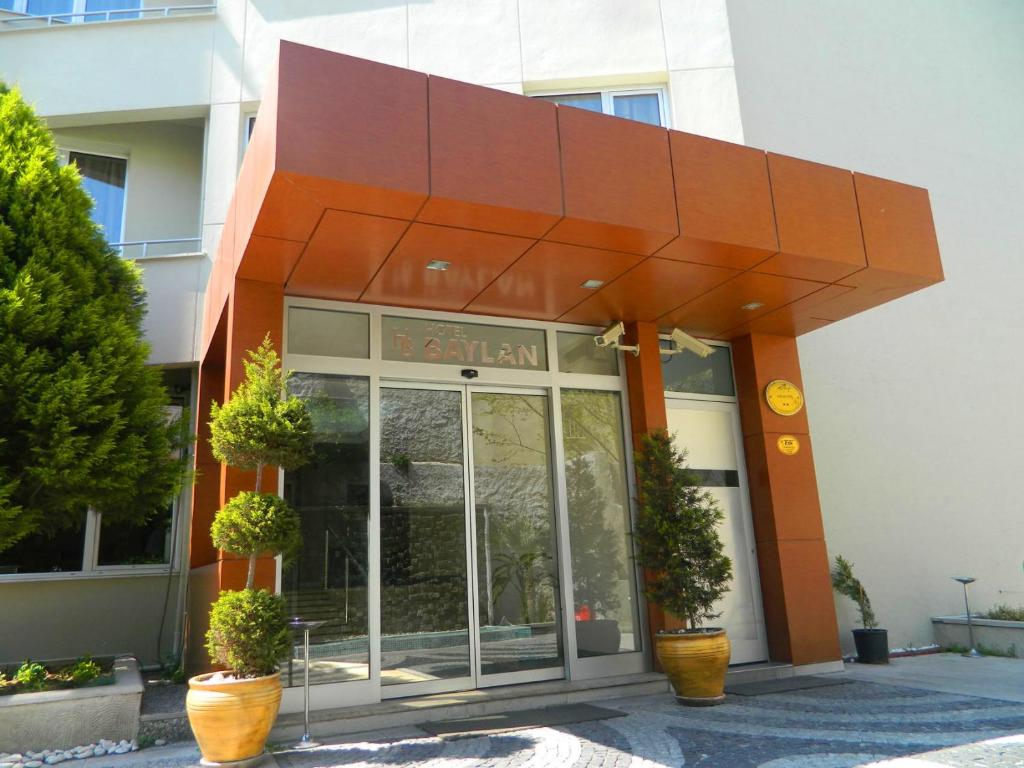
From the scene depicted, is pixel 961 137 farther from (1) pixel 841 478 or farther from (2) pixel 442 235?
(2) pixel 442 235

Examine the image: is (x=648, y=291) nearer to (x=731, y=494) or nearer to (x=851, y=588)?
(x=731, y=494)

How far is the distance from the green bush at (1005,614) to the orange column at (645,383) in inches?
193

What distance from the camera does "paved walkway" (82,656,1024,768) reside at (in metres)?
4.76

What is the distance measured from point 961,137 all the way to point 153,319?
1109 cm

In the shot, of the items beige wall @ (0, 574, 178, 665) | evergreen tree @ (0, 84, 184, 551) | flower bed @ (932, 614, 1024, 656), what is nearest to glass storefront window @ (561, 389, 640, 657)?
evergreen tree @ (0, 84, 184, 551)

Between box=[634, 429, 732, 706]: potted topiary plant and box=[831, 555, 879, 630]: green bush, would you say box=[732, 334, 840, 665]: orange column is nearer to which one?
box=[831, 555, 879, 630]: green bush

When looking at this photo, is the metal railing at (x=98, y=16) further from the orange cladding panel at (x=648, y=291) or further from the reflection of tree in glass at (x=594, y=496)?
the reflection of tree in glass at (x=594, y=496)

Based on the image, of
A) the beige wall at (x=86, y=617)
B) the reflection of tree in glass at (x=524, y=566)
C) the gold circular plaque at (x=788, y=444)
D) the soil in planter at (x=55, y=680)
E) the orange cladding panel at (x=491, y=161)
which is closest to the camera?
the orange cladding panel at (x=491, y=161)

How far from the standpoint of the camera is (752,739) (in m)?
5.24

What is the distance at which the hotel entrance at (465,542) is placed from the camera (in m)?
6.56

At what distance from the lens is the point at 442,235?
564cm

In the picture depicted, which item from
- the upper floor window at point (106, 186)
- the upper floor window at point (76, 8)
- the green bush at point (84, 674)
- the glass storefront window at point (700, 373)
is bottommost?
the green bush at point (84, 674)

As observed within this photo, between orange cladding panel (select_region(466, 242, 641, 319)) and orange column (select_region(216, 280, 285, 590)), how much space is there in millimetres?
1779

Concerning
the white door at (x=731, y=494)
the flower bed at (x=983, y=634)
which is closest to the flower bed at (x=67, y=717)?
the white door at (x=731, y=494)
